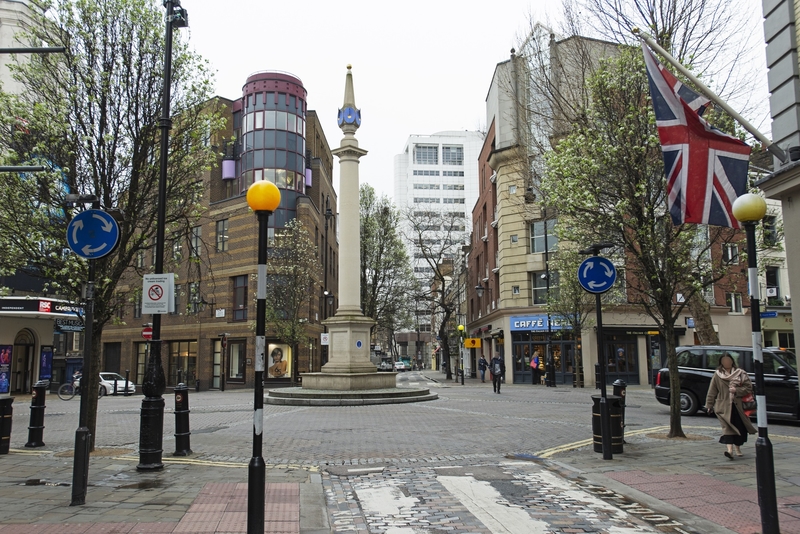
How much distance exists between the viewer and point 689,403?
54.3 feet

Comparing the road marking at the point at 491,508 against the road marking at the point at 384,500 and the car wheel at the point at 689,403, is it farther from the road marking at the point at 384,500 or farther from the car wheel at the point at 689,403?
the car wheel at the point at 689,403

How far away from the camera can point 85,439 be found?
6.72 m

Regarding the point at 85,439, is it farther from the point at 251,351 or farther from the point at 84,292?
the point at 251,351

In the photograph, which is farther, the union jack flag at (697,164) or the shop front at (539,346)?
the shop front at (539,346)

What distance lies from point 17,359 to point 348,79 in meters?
21.7

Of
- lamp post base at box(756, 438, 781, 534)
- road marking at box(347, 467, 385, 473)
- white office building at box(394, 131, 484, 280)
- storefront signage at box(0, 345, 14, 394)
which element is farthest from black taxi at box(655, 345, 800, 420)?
white office building at box(394, 131, 484, 280)

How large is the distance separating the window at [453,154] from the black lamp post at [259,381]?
123m

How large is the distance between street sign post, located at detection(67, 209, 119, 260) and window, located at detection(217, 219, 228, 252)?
34.2 metres

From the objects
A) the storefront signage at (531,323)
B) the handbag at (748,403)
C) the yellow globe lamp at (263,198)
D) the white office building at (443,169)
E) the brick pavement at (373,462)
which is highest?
the white office building at (443,169)

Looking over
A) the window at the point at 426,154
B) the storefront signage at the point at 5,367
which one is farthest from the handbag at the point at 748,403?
the window at the point at 426,154

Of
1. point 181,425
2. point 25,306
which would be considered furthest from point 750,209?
point 25,306

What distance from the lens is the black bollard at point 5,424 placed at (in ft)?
34.1

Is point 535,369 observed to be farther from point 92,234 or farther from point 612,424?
point 92,234

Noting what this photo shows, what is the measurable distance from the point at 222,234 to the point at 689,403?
32.3 meters
